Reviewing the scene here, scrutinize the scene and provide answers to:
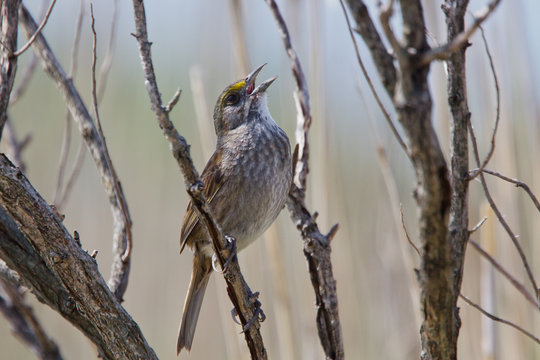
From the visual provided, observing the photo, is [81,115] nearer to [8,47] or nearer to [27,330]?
[8,47]

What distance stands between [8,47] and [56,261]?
28.0 inches

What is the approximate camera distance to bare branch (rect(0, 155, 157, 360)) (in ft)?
4.41

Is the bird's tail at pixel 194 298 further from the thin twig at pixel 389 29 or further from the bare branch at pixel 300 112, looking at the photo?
the thin twig at pixel 389 29

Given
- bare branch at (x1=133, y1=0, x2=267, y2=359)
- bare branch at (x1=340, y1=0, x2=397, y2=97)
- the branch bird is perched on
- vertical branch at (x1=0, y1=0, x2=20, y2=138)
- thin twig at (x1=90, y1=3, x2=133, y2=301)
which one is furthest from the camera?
the branch bird is perched on

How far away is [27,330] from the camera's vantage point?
1.91m

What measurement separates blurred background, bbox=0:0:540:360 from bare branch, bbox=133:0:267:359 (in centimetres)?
55

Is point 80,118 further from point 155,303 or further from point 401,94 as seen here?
point 155,303

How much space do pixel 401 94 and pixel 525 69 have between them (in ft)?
6.73

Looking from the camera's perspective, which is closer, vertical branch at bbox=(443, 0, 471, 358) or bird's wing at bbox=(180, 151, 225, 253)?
vertical branch at bbox=(443, 0, 471, 358)

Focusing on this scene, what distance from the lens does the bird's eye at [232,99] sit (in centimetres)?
281

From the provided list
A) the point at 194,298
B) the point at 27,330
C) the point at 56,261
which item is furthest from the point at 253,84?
the point at 56,261

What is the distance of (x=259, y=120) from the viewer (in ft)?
8.79

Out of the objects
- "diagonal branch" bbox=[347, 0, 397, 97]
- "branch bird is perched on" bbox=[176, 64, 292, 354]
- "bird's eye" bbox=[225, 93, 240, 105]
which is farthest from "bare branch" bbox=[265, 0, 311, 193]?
"diagonal branch" bbox=[347, 0, 397, 97]

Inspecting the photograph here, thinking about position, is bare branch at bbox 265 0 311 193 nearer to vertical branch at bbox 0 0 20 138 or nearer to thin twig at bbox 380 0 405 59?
vertical branch at bbox 0 0 20 138
